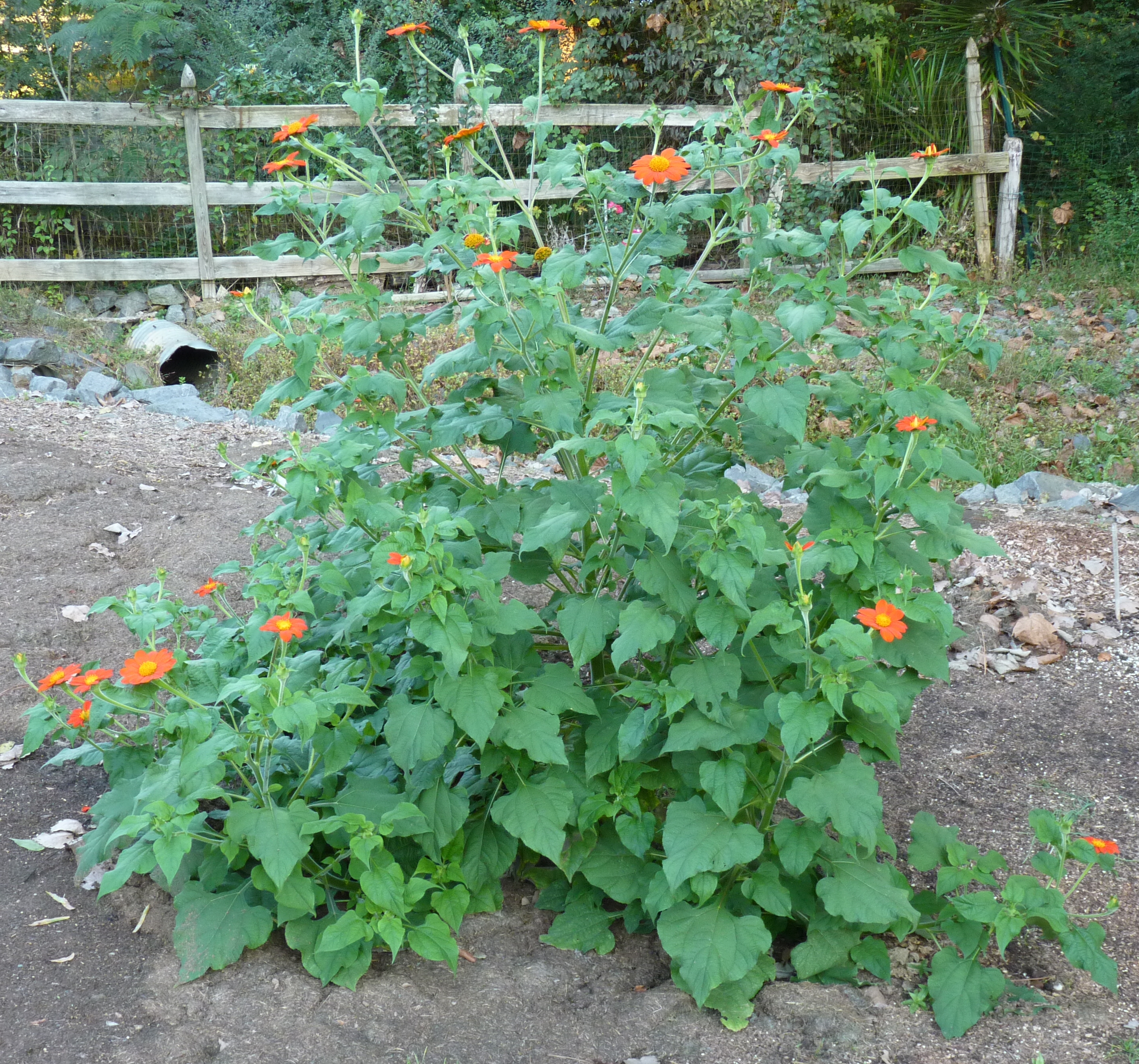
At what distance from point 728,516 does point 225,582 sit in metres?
2.59

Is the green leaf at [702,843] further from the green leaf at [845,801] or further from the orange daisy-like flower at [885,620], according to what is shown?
the orange daisy-like flower at [885,620]

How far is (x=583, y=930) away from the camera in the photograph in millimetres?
2424

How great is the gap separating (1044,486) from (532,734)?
377cm

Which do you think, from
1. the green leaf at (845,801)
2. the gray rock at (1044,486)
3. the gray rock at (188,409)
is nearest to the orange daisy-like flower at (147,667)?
the green leaf at (845,801)

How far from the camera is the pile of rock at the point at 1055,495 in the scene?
4664 mm

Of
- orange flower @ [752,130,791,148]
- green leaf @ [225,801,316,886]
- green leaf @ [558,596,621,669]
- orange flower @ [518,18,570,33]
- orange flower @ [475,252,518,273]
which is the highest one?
orange flower @ [518,18,570,33]

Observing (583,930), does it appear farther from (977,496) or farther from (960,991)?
(977,496)

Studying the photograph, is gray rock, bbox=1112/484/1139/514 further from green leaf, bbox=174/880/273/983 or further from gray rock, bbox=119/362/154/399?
gray rock, bbox=119/362/154/399

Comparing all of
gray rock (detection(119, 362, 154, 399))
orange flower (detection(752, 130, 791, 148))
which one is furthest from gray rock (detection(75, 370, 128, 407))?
orange flower (detection(752, 130, 791, 148))

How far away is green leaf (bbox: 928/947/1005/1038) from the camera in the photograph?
2.10 m

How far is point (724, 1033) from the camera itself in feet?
7.02

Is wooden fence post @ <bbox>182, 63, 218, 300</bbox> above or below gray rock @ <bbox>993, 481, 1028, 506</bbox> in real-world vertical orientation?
above

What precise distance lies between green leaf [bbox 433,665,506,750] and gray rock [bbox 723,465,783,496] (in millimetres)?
3222

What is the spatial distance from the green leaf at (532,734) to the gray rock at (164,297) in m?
7.44
